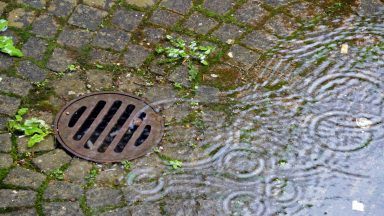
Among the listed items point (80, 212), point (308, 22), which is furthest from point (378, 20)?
point (80, 212)

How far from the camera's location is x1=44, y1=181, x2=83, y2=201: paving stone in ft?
12.3

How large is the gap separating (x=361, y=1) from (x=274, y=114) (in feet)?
5.29

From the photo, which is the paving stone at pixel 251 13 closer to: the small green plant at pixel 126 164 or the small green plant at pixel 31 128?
the small green plant at pixel 126 164

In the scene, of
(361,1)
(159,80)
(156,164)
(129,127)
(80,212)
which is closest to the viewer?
(80,212)

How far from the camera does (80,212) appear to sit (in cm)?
367

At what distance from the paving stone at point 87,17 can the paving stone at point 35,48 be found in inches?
12.4

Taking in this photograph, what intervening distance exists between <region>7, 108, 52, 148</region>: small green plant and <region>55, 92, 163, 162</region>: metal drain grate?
0.09 meters

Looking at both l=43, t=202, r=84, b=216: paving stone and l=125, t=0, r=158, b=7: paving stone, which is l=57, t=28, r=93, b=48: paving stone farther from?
l=43, t=202, r=84, b=216: paving stone

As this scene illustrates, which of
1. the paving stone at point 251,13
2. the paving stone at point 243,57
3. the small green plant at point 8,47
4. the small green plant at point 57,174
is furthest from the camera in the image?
the paving stone at point 251,13

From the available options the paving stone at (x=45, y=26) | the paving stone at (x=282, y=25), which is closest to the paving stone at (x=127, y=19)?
the paving stone at (x=45, y=26)

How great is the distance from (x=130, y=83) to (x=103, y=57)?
0.33 metres

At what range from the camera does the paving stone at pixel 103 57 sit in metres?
4.64

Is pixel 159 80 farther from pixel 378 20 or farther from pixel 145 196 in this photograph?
pixel 378 20

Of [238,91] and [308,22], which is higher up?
[308,22]
